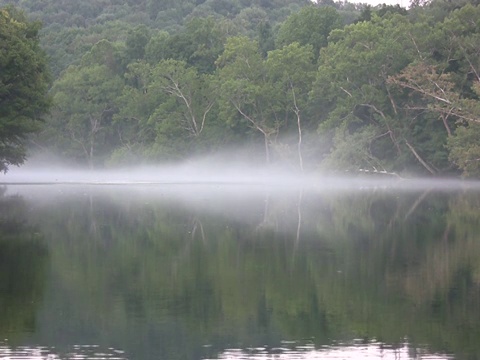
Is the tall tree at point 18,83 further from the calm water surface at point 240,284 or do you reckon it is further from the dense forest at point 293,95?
the calm water surface at point 240,284

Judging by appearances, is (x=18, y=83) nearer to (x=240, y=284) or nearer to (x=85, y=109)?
(x=85, y=109)

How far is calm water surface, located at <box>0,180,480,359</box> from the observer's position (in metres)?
13.2

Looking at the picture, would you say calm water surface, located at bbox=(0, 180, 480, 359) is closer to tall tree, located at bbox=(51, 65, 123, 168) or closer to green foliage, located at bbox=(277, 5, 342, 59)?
green foliage, located at bbox=(277, 5, 342, 59)

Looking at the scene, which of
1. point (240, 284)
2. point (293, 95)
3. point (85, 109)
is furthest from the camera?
point (85, 109)

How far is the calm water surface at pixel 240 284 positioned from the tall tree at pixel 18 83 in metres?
18.6

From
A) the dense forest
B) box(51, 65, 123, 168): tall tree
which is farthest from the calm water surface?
box(51, 65, 123, 168): tall tree

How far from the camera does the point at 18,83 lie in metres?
52.4

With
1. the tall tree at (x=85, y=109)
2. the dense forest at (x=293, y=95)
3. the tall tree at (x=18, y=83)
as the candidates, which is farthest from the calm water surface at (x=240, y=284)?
the tall tree at (x=85, y=109)

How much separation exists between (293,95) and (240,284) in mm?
53955

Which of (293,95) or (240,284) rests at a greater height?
(293,95)

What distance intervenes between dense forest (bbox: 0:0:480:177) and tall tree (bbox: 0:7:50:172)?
8712mm

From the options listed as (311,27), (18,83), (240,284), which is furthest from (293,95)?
(240,284)

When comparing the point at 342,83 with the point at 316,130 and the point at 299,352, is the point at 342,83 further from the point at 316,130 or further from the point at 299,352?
the point at 299,352

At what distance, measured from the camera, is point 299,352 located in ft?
41.8
